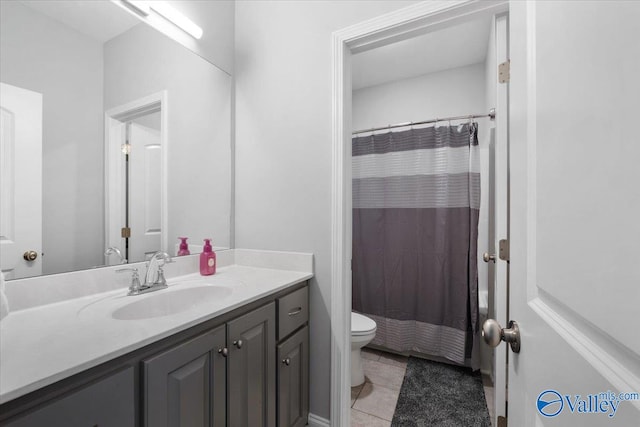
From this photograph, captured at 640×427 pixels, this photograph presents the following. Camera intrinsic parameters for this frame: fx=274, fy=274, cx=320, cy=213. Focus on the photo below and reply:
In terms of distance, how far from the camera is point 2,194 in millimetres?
900

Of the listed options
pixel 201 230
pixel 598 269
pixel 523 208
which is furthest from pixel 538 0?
pixel 201 230

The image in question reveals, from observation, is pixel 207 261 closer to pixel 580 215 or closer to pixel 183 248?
pixel 183 248

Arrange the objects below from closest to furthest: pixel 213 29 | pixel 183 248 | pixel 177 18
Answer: pixel 177 18, pixel 183 248, pixel 213 29

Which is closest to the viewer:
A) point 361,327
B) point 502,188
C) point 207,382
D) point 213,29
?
point 207,382

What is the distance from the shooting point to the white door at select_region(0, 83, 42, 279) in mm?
902

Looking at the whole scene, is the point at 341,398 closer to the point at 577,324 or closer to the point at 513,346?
the point at 513,346

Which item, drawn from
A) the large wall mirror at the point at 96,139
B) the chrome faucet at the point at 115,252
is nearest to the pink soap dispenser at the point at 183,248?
the large wall mirror at the point at 96,139

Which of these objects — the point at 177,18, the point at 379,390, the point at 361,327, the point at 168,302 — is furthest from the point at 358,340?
the point at 177,18

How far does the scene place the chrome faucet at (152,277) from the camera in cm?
115

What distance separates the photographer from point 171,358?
785 millimetres

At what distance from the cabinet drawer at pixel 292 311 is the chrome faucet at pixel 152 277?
0.54 metres

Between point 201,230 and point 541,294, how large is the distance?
1541 millimetres

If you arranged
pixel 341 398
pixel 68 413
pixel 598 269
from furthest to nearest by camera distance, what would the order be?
pixel 341 398 → pixel 68 413 → pixel 598 269

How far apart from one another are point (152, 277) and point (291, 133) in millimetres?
1009
